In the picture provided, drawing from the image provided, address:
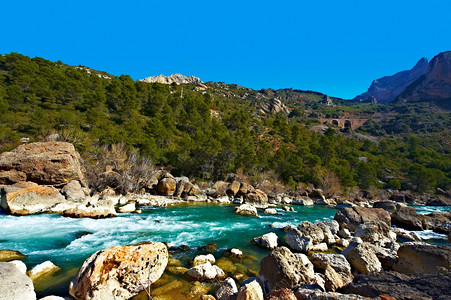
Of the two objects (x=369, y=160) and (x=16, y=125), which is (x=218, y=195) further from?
(x=369, y=160)

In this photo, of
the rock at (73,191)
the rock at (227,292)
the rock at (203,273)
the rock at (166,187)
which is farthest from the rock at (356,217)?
the rock at (73,191)

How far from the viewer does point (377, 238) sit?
40.3ft

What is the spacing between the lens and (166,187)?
2706 cm

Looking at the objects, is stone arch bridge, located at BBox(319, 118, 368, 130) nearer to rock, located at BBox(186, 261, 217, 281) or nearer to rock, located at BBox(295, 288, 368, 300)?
rock, located at BBox(186, 261, 217, 281)

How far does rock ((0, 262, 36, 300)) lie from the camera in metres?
4.65

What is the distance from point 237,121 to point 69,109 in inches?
1702

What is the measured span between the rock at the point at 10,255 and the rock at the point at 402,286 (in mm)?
11601

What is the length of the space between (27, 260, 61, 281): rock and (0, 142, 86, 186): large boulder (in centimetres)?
1548

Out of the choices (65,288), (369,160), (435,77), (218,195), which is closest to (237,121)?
(218,195)

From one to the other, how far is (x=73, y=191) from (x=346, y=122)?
130742 millimetres

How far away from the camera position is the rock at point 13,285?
4.65 meters

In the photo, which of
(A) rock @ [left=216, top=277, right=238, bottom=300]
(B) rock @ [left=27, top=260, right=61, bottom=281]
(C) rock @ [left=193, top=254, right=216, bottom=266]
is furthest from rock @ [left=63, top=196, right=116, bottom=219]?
(A) rock @ [left=216, top=277, right=238, bottom=300]

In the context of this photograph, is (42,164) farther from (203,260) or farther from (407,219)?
(407,219)

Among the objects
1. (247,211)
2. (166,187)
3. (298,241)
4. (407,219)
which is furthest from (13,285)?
(407,219)
